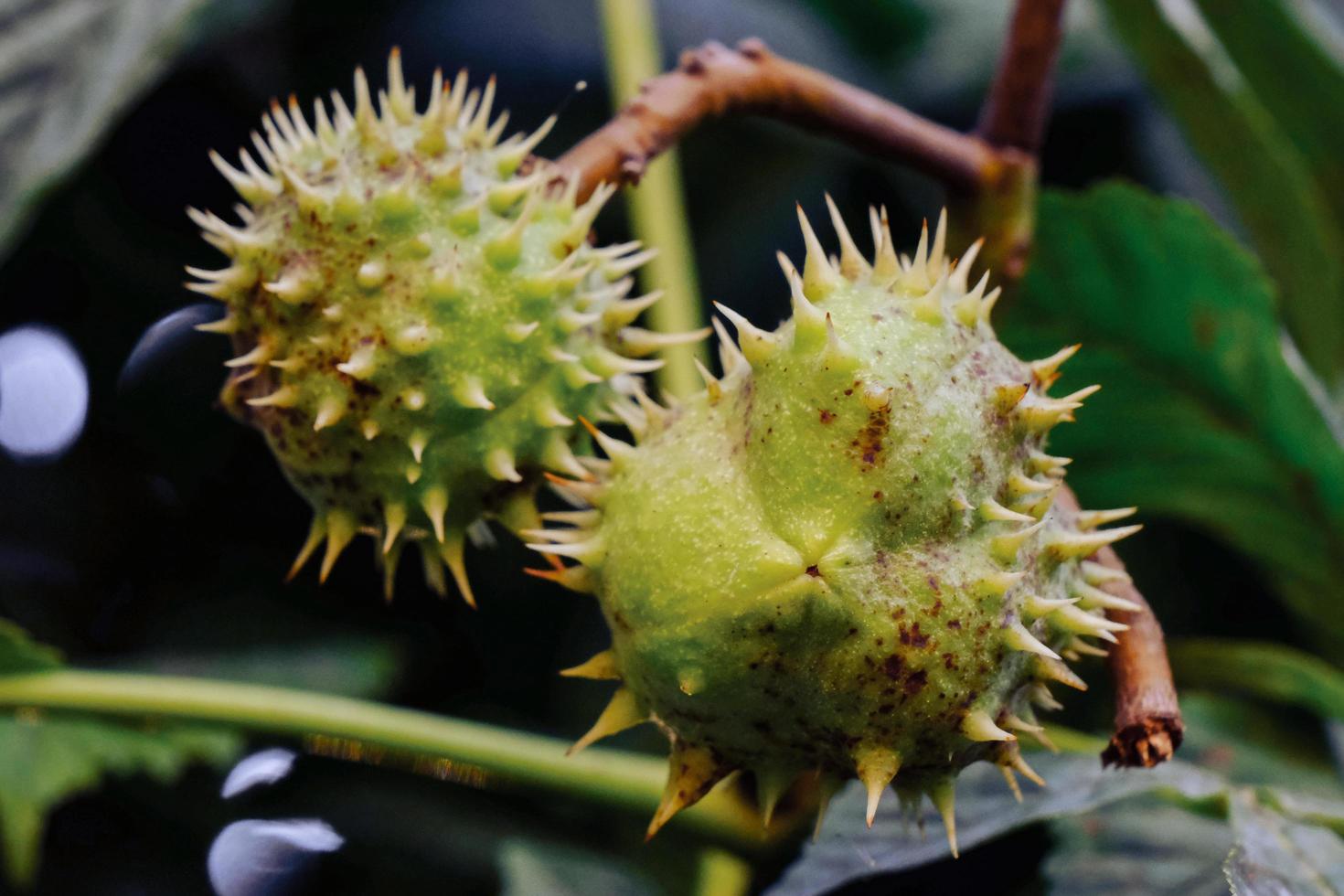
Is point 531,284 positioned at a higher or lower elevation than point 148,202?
lower

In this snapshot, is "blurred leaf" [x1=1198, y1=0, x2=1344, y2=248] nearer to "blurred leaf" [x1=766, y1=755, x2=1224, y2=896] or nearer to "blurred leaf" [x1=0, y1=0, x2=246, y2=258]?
"blurred leaf" [x1=766, y1=755, x2=1224, y2=896]

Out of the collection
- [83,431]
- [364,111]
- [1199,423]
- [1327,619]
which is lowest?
[1327,619]

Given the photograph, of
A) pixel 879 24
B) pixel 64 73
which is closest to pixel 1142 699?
pixel 64 73

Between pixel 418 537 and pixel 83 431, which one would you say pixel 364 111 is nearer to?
pixel 418 537

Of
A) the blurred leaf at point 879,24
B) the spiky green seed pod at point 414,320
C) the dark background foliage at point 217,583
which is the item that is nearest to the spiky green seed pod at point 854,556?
the spiky green seed pod at point 414,320

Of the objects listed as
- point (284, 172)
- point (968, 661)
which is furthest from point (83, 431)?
point (968, 661)

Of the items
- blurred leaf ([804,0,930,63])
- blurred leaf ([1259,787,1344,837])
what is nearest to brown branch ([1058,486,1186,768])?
blurred leaf ([1259,787,1344,837])

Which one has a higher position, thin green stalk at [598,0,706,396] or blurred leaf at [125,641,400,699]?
thin green stalk at [598,0,706,396]
